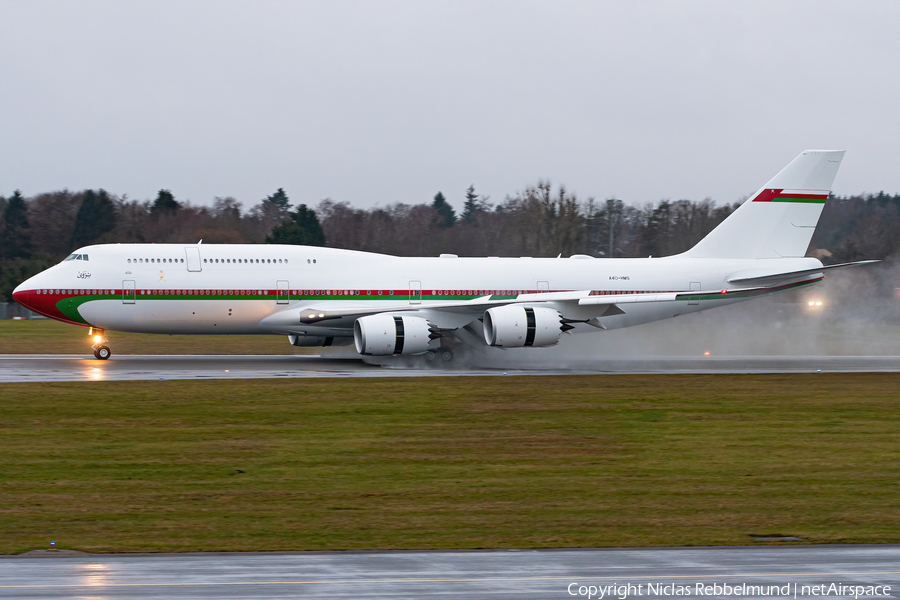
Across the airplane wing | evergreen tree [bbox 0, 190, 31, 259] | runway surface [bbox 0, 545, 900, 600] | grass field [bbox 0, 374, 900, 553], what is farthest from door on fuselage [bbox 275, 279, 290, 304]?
evergreen tree [bbox 0, 190, 31, 259]

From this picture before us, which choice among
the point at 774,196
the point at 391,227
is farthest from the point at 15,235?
the point at 774,196

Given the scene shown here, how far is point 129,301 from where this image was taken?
29859mm

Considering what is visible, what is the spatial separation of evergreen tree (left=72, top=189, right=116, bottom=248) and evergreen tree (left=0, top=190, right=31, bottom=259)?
404 cm

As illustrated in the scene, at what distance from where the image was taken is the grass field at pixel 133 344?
3569cm

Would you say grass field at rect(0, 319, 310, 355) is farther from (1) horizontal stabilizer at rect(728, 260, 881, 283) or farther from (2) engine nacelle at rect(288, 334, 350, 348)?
(1) horizontal stabilizer at rect(728, 260, 881, 283)

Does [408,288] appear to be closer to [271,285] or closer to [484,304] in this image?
[484,304]

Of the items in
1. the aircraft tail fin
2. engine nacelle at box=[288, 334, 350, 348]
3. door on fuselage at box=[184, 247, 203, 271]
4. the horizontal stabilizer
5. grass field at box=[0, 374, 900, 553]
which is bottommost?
grass field at box=[0, 374, 900, 553]

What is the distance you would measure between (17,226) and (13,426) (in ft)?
230

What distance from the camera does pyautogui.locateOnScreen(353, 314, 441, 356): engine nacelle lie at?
28.7 m

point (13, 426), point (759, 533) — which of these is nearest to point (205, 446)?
point (13, 426)

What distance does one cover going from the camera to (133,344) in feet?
126

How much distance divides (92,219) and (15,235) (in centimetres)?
683

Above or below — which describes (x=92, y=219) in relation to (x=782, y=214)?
above

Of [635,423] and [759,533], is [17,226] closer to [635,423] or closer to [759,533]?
[635,423]
